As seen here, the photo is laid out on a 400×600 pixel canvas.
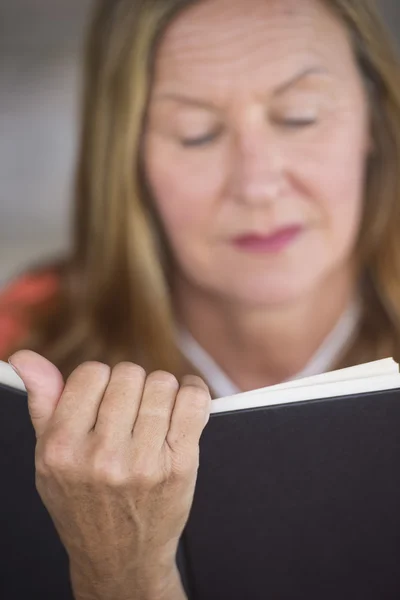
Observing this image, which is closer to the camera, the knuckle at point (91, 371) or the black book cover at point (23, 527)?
the knuckle at point (91, 371)

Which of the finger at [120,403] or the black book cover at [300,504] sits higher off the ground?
the finger at [120,403]

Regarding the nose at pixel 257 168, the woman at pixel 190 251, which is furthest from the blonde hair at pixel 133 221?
the nose at pixel 257 168

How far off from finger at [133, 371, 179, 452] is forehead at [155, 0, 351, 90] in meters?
0.36

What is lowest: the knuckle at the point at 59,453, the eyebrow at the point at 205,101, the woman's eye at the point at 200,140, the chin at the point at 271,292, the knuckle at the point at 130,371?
the knuckle at the point at 59,453

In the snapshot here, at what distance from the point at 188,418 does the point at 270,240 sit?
24 centimetres

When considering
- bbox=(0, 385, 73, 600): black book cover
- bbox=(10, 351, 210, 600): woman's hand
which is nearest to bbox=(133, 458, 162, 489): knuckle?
bbox=(10, 351, 210, 600): woman's hand

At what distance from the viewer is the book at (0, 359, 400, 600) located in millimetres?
810

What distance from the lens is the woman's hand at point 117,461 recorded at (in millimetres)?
709

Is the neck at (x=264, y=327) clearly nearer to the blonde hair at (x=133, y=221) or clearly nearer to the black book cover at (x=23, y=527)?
the blonde hair at (x=133, y=221)

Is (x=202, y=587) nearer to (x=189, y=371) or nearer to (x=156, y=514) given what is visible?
(x=156, y=514)

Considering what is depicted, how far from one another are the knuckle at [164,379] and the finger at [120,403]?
0.04 feet

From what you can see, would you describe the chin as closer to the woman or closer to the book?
the woman

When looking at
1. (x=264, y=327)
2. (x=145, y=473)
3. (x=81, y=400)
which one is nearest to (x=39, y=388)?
(x=81, y=400)

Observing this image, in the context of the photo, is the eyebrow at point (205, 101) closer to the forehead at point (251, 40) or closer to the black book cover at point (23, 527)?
the forehead at point (251, 40)
